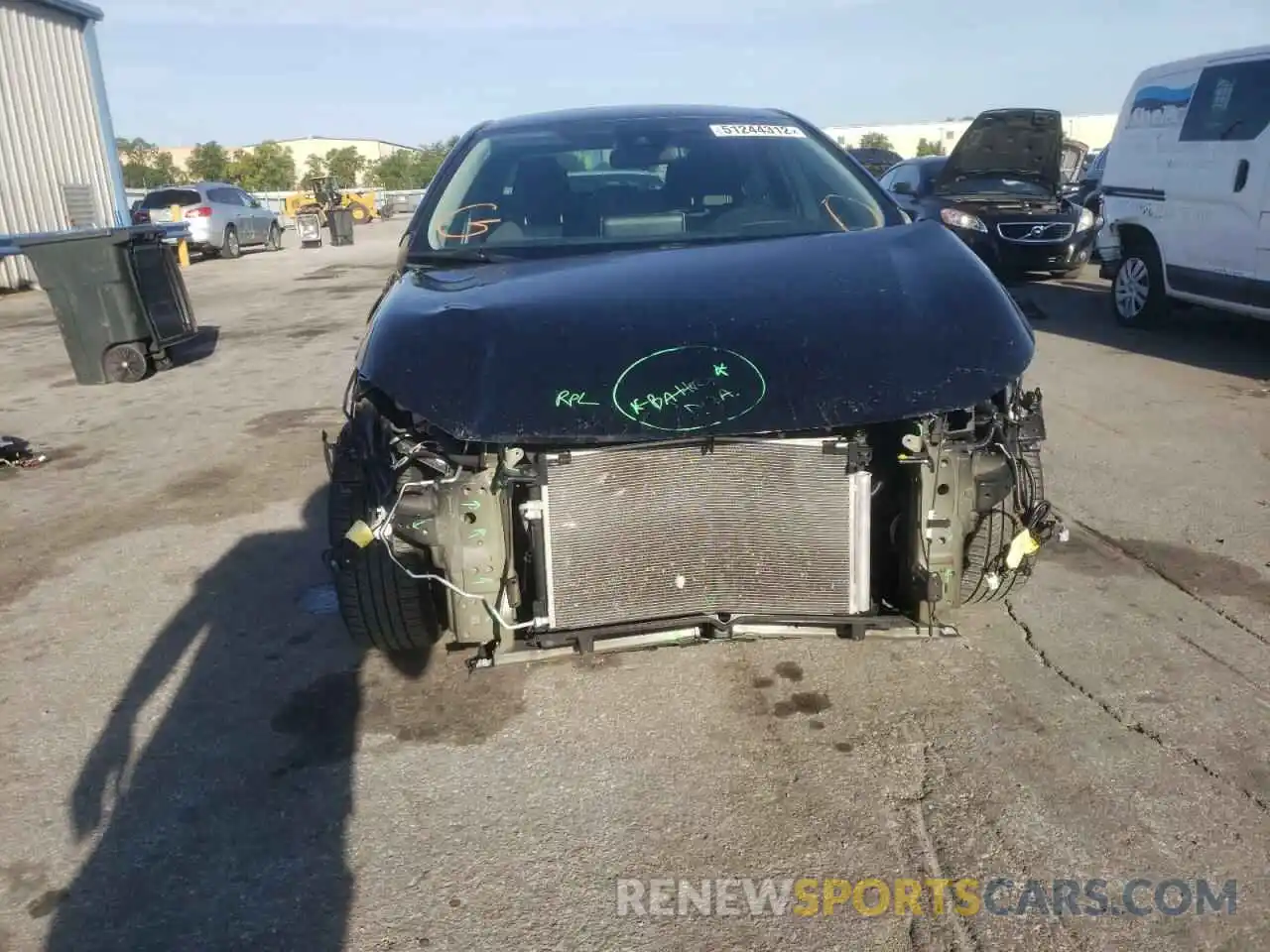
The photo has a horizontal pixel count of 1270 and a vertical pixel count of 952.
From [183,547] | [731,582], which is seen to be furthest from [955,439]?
[183,547]

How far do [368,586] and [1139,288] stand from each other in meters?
7.91

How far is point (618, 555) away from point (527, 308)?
727mm

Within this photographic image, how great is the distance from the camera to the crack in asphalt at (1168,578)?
345 cm

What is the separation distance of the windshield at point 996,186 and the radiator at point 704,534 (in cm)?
1057

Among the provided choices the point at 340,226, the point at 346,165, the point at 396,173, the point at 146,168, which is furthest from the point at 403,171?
the point at 340,226

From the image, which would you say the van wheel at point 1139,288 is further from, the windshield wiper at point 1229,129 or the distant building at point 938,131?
the distant building at point 938,131

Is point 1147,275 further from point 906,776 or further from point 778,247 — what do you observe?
point 906,776

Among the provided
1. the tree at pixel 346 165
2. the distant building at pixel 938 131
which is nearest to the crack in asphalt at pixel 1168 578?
the tree at pixel 346 165

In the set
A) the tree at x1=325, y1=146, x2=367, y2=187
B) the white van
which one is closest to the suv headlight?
the white van

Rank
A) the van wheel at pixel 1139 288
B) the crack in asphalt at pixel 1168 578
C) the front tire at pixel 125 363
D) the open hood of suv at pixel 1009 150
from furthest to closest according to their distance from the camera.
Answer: the open hood of suv at pixel 1009 150 → the front tire at pixel 125 363 → the van wheel at pixel 1139 288 → the crack in asphalt at pixel 1168 578

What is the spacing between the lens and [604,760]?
2.84 m

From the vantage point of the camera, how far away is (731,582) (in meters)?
2.91

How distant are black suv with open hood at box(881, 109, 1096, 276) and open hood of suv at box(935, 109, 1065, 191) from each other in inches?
0.5

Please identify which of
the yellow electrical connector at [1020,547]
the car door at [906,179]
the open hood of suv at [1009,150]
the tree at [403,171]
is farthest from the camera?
the tree at [403,171]
